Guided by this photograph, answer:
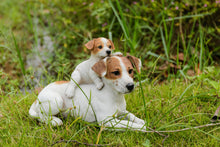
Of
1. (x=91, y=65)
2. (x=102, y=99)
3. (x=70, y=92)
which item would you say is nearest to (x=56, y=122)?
(x=70, y=92)

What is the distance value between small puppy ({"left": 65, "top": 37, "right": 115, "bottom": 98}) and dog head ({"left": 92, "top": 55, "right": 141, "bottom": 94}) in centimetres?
9

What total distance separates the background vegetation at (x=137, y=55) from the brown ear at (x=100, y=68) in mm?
337

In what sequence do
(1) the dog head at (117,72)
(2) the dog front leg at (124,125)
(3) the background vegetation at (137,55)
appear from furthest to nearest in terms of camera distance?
1. (3) the background vegetation at (137,55)
2. (2) the dog front leg at (124,125)
3. (1) the dog head at (117,72)

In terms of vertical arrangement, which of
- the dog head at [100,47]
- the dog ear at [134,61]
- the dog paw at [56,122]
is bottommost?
the dog paw at [56,122]

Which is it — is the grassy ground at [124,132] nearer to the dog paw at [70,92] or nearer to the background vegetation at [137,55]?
the background vegetation at [137,55]

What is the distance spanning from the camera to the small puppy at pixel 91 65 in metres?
2.00

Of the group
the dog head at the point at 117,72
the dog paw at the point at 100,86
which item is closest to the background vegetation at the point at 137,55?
the dog head at the point at 117,72

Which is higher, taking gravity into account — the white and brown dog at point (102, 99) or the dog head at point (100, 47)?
the dog head at point (100, 47)

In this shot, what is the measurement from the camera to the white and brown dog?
6.27 feet

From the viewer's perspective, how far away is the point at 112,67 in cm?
191

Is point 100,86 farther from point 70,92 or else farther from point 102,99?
point 70,92

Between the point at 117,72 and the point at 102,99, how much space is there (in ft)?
0.90

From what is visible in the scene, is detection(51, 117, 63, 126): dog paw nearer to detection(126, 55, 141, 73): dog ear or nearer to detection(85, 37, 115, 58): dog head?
detection(85, 37, 115, 58): dog head

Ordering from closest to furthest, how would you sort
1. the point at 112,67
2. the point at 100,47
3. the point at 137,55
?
the point at 112,67
the point at 100,47
the point at 137,55
